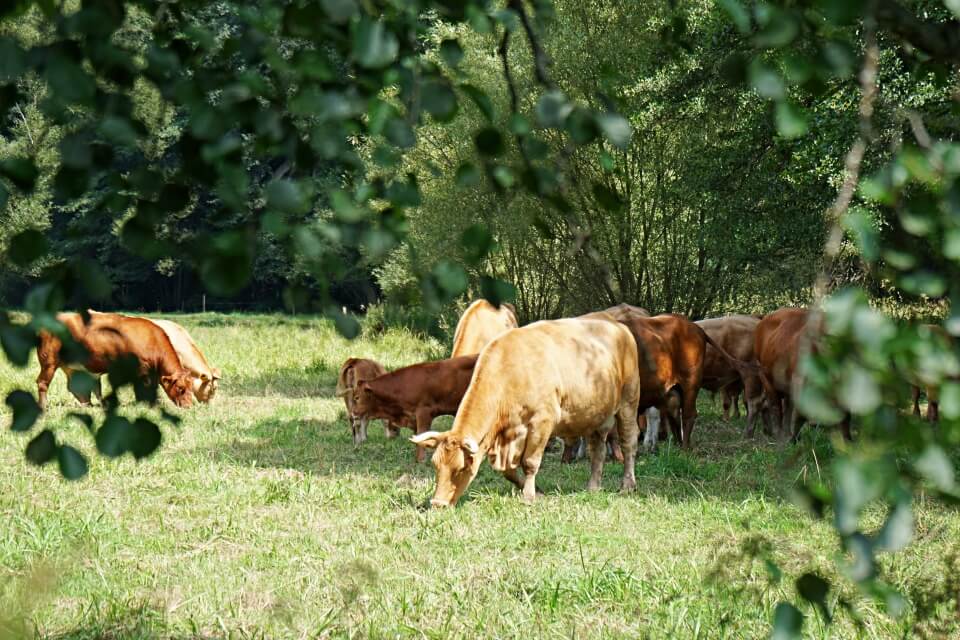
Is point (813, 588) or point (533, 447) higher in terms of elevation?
point (813, 588)

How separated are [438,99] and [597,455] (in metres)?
7.93

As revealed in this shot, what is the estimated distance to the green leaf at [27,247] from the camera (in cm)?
233

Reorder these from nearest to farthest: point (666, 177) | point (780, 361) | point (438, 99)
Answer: point (438, 99) → point (780, 361) → point (666, 177)

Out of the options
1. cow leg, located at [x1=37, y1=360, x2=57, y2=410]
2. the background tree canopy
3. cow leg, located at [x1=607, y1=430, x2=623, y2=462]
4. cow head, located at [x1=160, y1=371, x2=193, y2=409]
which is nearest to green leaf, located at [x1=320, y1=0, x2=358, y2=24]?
the background tree canopy

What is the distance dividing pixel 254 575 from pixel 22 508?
2.53 meters

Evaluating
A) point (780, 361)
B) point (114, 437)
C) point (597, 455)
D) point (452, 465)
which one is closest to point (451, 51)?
point (114, 437)

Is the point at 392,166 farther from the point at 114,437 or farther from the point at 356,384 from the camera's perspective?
the point at 356,384

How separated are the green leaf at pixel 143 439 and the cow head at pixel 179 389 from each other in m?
13.3

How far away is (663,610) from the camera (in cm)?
545

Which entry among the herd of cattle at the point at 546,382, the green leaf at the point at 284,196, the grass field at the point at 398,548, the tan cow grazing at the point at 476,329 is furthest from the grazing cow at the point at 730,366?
the green leaf at the point at 284,196

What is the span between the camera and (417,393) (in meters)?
12.1

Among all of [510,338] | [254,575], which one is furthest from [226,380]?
[254,575]

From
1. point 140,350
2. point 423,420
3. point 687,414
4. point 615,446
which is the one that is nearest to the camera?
point 615,446

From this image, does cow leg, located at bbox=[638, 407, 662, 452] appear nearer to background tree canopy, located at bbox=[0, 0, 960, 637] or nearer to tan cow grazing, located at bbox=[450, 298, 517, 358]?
tan cow grazing, located at bbox=[450, 298, 517, 358]
